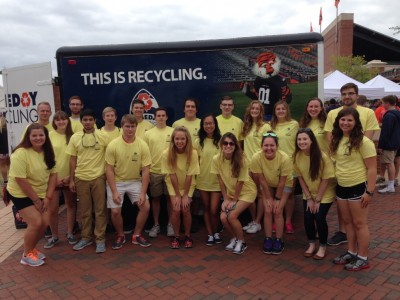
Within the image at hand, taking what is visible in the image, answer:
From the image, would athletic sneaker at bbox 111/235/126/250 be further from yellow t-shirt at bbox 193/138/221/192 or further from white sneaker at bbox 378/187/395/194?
white sneaker at bbox 378/187/395/194

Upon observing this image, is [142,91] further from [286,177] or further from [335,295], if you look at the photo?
[335,295]

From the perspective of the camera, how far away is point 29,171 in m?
3.79

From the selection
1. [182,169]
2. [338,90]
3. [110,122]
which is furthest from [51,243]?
[338,90]

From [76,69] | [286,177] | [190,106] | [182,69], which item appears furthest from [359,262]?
[76,69]

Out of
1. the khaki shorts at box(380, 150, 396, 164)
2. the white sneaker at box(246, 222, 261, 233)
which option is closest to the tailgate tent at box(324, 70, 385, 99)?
the khaki shorts at box(380, 150, 396, 164)

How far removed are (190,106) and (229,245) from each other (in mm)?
1811

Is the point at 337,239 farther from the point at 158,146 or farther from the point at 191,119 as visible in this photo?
the point at 158,146

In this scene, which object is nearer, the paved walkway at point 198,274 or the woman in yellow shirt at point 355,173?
the paved walkway at point 198,274

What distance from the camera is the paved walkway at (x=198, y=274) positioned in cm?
331

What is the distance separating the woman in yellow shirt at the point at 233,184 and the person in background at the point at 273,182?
0.15 meters

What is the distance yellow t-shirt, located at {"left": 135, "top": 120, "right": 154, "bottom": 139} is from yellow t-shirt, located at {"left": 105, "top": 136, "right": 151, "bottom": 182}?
0.47m

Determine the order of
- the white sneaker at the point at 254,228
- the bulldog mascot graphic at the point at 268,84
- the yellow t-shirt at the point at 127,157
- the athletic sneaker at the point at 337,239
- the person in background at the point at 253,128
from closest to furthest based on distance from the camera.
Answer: the yellow t-shirt at the point at 127,157, the athletic sneaker at the point at 337,239, the person in background at the point at 253,128, the white sneaker at the point at 254,228, the bulldog mascot graphic at the point at 268,84

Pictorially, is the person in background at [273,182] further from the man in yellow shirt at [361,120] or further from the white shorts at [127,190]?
the white shorts at [127,190]

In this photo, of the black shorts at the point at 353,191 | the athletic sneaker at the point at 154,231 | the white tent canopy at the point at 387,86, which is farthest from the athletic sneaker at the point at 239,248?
the white tent canopy at the point at 387,86
